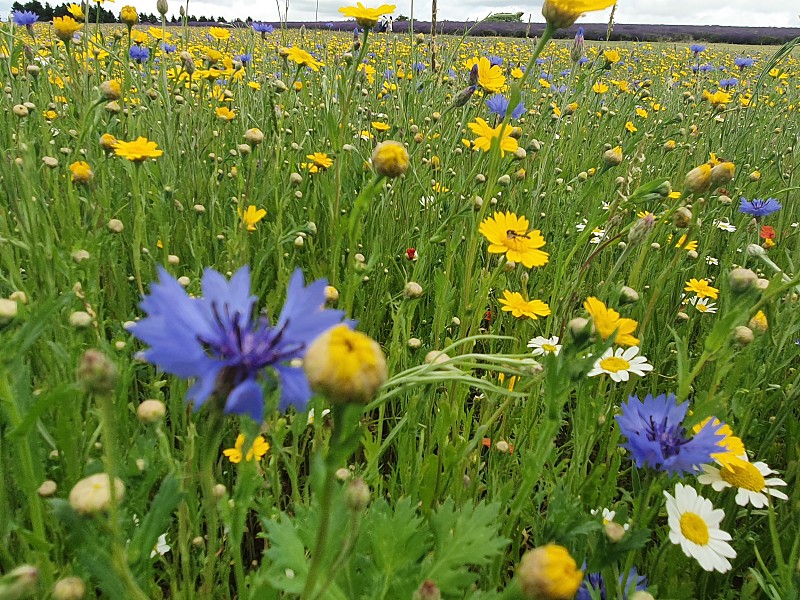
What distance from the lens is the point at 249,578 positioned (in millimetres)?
826

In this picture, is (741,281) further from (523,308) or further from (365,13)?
(365,13)

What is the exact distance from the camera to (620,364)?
117 cm

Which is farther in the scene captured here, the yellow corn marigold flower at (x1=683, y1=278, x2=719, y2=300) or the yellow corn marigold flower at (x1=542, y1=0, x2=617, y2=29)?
the yellow corn marigold flower at (x1=683, y1=278, x2=719, y2=300)

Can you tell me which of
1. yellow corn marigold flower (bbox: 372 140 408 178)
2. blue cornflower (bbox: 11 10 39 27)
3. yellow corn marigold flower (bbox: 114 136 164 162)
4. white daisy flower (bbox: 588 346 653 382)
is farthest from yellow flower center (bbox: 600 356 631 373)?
blue cornflower (bbox: 11 10 39 27)

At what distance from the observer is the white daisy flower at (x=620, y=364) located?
112 cm

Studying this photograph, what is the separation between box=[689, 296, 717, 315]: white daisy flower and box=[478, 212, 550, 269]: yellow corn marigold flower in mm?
682

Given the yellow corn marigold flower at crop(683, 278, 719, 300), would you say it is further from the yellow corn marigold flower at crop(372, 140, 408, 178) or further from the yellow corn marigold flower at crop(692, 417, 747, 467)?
the yellow corn marigold flower at crop(372, 140, 408, 178)

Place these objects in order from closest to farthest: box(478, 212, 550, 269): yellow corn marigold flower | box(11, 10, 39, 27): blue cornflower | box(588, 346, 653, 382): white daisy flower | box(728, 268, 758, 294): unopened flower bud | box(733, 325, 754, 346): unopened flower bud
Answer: box(728, 268, 758, 294): unopened flower bud, box(733, 325, 754, 346): unopened flower bud, box(588, 346, 653, 382): white daisy flower, box(478, 212, 550, 269): yellow corn marigold flower, box(11, 10, 39, 27): blue cornflower

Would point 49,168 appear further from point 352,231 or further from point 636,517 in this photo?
point 636,517

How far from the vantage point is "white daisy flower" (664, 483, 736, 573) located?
83cm

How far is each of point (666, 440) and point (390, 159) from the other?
1.93 ft

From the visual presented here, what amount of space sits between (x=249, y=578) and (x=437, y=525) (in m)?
0.30

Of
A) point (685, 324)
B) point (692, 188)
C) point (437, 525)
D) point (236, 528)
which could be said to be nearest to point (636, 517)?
point (437, 525)

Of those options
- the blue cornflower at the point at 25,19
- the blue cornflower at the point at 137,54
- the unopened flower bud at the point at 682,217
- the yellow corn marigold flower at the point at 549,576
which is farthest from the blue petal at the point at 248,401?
the blue cornflower at the point at 25,19
